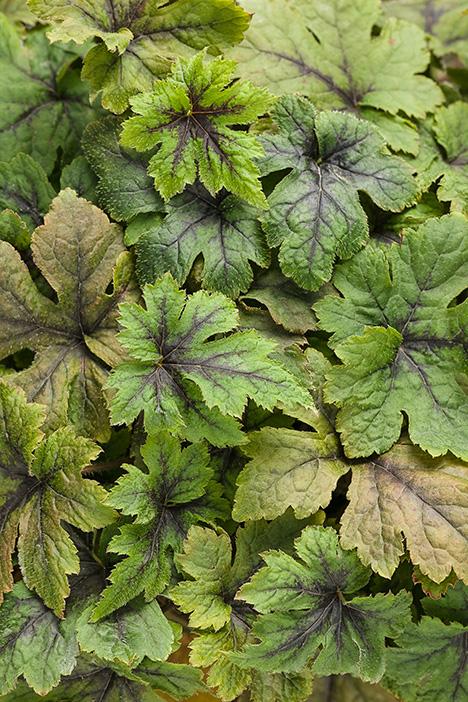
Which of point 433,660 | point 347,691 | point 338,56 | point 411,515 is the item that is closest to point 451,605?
point 433,660

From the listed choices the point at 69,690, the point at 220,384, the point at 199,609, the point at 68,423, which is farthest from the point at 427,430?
the point at 69,690

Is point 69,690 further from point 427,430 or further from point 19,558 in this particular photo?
point 427,430

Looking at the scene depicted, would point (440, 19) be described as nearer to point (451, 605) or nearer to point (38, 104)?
point (38, 104)

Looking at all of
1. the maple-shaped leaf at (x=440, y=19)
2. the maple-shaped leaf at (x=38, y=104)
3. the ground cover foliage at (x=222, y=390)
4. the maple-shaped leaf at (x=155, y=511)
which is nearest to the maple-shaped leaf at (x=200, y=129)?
the ground cover foliage at (x=222, y=390)

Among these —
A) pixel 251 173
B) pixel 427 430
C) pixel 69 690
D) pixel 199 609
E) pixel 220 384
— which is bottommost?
pixel 69 690

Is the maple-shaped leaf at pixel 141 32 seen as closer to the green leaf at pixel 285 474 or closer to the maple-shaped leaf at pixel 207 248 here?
the maple-shaped leaf at pixel 207 248

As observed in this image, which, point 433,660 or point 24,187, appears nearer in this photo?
point 433,660
